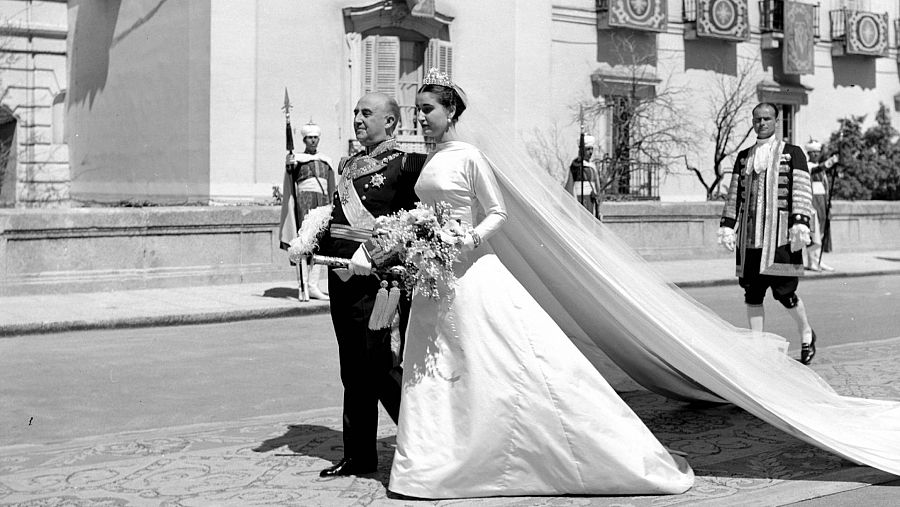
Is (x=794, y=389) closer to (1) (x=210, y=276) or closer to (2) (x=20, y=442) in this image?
(2) (x=20, y=442)

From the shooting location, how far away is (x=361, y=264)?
5371mm

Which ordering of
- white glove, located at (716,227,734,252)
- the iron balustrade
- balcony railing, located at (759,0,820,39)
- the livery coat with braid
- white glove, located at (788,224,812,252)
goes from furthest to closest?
balcony railing, located at (759,0,820,39) → the iron balustrade → white glove, located at (716,227,734,252) → the livery coat with braid → white glove, located at (788,224,812,252)

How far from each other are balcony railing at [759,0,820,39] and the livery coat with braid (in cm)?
2190

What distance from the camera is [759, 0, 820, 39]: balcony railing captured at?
29150 millimetres

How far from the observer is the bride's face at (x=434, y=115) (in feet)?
18.0

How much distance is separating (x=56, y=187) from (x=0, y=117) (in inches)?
98.1

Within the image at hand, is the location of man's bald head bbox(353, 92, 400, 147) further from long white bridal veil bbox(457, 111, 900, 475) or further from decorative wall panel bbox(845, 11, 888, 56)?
decorative wall panel bbox(845, 11, 888, 56)

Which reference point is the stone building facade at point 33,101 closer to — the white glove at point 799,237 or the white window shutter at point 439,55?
the white window shutter at point 439,55

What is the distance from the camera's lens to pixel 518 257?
5.85 meters

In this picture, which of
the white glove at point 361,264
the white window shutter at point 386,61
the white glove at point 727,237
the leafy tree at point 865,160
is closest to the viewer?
the white glove at point 361,264

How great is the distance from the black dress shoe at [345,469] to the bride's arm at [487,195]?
1.32m

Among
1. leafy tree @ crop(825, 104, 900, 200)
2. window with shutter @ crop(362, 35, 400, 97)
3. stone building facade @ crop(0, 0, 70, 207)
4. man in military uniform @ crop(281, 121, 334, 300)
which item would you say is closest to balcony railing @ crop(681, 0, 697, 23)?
leafy tree @ crop(825, 104, 900, 200)

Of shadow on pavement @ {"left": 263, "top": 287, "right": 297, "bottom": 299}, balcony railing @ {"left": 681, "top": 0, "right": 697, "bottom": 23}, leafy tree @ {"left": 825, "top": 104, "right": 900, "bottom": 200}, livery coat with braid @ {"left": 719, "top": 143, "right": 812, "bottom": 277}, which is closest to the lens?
livery coat with braid @ {"left": 719, "top": 143, "right": 812, "bottom": 277}

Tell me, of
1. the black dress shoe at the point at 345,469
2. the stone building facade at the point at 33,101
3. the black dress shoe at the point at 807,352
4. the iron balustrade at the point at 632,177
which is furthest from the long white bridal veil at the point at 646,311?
the stone building facade at the point at 33,101
